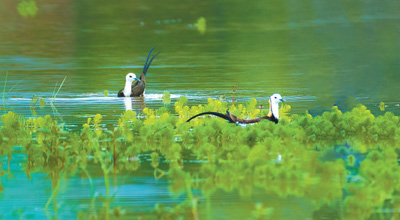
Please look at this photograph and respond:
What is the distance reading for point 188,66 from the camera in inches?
877

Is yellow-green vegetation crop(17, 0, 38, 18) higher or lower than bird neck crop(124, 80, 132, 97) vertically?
higher

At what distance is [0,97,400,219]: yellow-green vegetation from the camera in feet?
28.0

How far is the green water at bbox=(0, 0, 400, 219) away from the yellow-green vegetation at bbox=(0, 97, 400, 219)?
0.49ft

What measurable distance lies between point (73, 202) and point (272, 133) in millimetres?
3370

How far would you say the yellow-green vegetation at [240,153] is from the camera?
28.0 ft

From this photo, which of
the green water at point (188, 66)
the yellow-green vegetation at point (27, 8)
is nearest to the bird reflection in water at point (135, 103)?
the green water at point (188, 66)

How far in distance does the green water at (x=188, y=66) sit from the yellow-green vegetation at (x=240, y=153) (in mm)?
148

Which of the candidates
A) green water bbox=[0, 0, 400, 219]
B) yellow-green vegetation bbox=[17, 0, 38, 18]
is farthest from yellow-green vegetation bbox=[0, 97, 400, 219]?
yellow-green vegetation bbox=[17, 0, 38, 18]

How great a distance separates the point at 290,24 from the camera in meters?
34.9

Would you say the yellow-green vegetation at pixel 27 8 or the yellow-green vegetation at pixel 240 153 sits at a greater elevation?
the yellow-green vegetation at pixel 27 8

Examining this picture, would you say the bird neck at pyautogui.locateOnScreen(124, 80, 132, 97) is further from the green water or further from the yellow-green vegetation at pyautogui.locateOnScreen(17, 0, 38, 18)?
the yellow-green vegetation at pyautogui.locateOnScreen(17, 0, 38, 18)

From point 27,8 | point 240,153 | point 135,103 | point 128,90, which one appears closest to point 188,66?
point 128,90

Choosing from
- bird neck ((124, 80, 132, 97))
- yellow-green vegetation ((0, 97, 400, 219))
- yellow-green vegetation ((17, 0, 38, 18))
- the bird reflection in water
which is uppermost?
yellow-green vegetation ((17, 0, 38, 18))

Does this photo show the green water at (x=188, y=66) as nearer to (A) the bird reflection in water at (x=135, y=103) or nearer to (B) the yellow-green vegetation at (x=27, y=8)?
(A) the bird reflection in water at (x=135, y=103)
